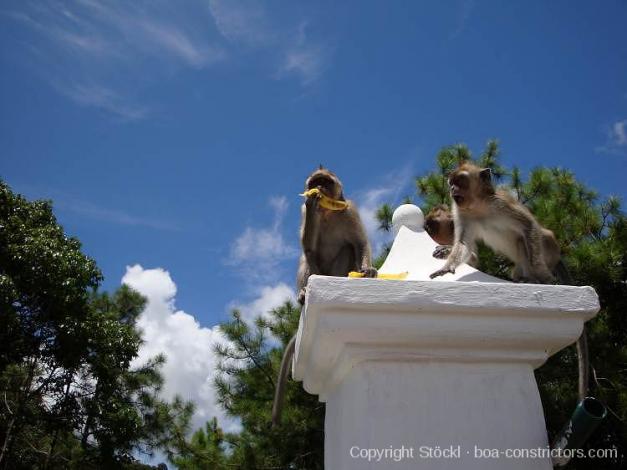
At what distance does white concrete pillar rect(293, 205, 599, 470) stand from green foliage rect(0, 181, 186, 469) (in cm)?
1122

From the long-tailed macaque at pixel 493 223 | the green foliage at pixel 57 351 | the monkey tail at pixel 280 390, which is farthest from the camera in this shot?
the green foliage at pixel 57 351

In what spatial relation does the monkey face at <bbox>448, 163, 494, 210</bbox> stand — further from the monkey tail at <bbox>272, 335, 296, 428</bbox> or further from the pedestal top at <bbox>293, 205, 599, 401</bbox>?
the pedestal top at <bbox>293, 205, 599, 401</bbox>

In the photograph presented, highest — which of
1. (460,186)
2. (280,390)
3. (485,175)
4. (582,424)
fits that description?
(485,175)

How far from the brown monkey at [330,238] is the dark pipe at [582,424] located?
225 cm

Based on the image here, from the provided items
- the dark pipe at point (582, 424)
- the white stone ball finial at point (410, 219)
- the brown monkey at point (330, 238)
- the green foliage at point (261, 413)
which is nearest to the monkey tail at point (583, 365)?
the dark pipe at point (582, 424)

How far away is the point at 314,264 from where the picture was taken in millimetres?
4395

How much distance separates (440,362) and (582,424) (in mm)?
607

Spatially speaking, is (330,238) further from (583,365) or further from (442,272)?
(583,365)

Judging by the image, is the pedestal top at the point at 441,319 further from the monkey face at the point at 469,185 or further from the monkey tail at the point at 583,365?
the monkey face at the point at 469,185

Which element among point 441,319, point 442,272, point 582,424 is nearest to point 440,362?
point 441,319

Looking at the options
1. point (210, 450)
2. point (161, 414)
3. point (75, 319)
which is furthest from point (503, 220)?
point (75, 319)

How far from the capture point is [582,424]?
2084 millimetres

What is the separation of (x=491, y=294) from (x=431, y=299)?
28 cm

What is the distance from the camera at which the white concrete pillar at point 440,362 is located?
2143mm
